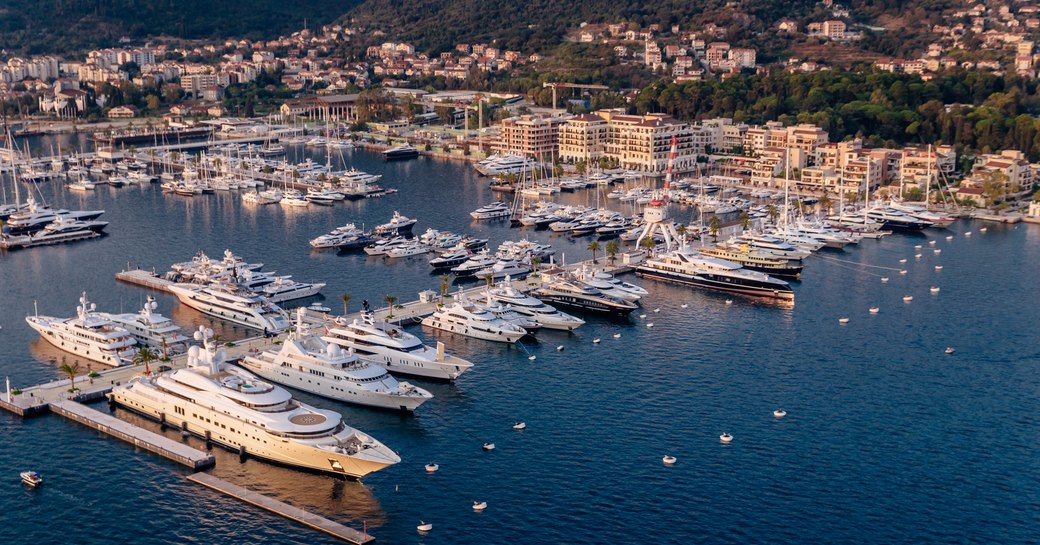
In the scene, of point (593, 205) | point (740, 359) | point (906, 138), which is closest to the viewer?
point (740, 359)

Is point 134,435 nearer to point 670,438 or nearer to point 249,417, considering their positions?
point 249,417

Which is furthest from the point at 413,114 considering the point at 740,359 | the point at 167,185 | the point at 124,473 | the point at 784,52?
the point at 124,473

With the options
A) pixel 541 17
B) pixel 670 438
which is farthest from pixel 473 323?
pixel 541 17

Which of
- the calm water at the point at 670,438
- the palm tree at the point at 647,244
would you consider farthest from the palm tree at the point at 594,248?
the calm water at the point at 670,438

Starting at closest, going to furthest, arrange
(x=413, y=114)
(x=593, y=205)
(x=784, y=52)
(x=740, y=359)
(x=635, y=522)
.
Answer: (x=635, y=522) < (x=740, y=359) < (x=593, y=205) < (x=413, y=114) < (x=784, y=52)

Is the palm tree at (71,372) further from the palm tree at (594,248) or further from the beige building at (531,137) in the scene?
the beige building at (531,137)

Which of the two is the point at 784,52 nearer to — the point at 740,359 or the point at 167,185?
the point at 167,185

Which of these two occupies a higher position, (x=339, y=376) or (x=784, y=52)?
(x=784, y=52)

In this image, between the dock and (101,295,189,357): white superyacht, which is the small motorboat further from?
(101,295,189,357): white superyacht
